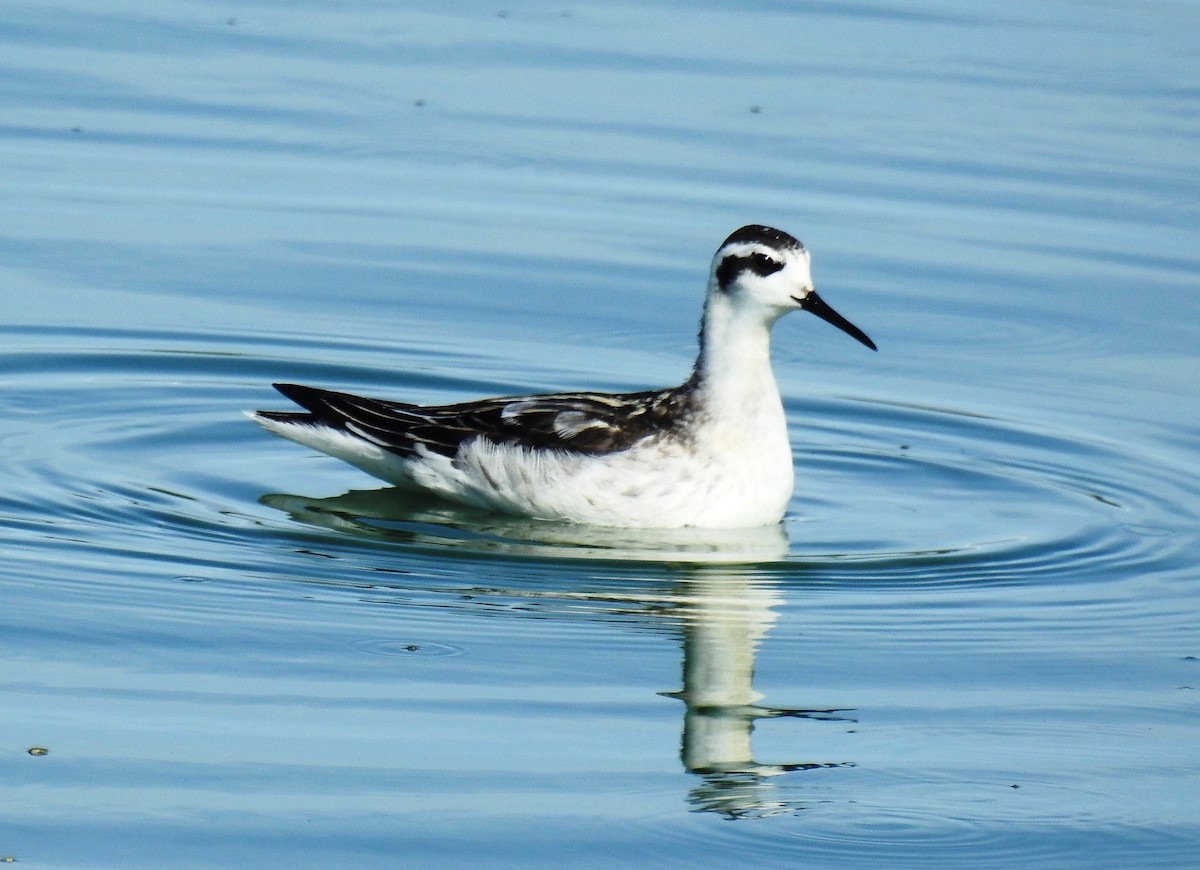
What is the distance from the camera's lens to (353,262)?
640 inches

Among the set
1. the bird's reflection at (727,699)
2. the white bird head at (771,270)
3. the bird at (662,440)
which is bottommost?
the bird's reflection at (727,699)

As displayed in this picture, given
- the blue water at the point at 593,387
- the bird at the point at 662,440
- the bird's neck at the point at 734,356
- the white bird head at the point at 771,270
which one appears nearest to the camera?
the blue water at the point at 593,387

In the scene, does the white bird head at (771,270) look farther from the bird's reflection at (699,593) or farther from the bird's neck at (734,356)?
the bird's reflection at (699,593)

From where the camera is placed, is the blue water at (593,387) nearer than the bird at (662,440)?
Yes

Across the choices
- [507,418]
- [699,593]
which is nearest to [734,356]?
[507,418]

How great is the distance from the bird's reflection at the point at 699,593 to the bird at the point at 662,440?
0.12 m

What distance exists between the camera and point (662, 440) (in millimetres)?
11758

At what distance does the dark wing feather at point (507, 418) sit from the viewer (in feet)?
38.8

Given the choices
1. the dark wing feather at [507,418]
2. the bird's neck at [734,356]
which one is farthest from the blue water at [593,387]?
the bird's neck at [734,356]

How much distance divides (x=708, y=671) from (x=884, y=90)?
1103 centimetres

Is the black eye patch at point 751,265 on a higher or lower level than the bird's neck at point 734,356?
higher

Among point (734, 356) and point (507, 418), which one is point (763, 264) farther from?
point (507, 418)

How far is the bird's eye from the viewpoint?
11.8 m

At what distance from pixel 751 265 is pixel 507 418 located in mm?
1418
